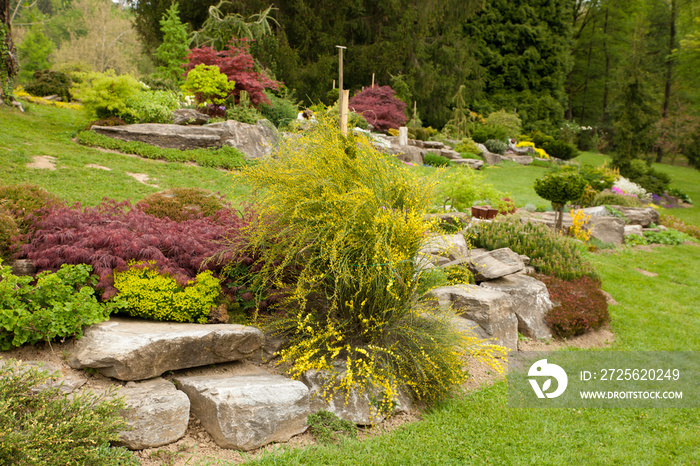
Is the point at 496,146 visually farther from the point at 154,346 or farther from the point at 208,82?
the point at 154,346

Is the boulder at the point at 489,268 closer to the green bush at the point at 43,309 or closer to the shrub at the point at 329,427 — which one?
the shrub at the point at 329,427

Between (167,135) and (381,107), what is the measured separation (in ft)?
39.0

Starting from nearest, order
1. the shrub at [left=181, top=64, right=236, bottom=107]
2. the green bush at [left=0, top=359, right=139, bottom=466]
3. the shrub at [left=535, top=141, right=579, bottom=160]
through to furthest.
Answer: the green bush at [left=0, top=359, right=139, bottom=466] < the shrub at [left=181, top=64, right=236, bottom=107] < the shrub at [left=535, top=141, right=579, bottom=160]

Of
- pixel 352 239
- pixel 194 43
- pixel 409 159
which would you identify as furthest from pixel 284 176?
pixel 194 43

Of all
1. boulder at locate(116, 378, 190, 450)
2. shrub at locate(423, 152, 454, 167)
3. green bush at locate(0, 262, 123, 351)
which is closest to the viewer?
boulder at locate(116, 378, 190, 450)

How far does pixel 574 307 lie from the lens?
624 cm

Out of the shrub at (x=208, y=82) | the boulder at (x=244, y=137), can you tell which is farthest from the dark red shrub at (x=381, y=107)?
the boulder at (x=244, y=137)

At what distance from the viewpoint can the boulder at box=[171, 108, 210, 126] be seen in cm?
1300

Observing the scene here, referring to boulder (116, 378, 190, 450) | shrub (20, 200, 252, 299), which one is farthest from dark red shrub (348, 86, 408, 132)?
boulder (116, 378, 190, 450)

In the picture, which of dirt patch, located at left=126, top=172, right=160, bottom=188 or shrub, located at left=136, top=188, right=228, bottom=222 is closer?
shrub, located at left=136, top=188, right=228, bottom=222

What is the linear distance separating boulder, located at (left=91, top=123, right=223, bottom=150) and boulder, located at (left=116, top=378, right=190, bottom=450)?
929cm

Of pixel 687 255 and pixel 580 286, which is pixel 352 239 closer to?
pixel 580 286

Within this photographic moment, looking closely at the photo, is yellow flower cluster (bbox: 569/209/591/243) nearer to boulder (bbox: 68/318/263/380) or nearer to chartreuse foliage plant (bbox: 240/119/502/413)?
chartreuse foliage plant (bbox: 240/119/502/413)

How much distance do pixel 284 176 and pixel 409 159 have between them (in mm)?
14145
